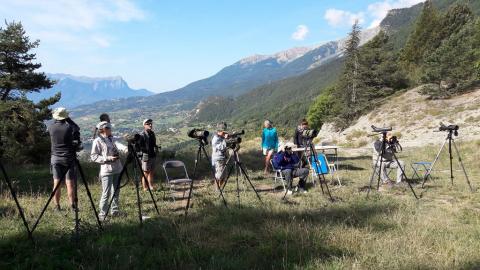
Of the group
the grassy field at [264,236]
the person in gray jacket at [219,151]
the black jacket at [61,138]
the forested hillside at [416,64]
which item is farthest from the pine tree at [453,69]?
the black jacket at [61,138]

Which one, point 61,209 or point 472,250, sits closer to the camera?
point 472,250

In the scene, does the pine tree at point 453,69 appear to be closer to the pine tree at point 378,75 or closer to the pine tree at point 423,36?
the pine tree at point 378,75

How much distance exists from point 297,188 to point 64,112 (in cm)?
594

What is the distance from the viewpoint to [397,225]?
20.8 feet

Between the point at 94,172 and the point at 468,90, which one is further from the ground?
the point at 468,90

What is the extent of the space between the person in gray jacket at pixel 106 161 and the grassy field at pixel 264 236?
41 cm

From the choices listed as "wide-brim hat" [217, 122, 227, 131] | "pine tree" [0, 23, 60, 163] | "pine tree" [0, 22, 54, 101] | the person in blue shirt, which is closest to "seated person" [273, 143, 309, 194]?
"wide-brim hat" [217, 122, 227, 131]

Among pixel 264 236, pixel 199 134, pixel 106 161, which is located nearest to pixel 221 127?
pixel 199 134

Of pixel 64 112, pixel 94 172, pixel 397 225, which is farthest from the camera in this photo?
pixel 94 172

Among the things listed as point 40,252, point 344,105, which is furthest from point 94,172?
point 344,105

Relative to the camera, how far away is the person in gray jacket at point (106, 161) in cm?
724

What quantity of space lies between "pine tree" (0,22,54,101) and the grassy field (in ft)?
58.5

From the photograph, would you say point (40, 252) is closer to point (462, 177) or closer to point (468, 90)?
point (462, 177)

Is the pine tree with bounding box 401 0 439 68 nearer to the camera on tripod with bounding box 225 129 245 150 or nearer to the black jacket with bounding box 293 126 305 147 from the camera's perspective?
the black jacket with bounding box 293 126 305 147
